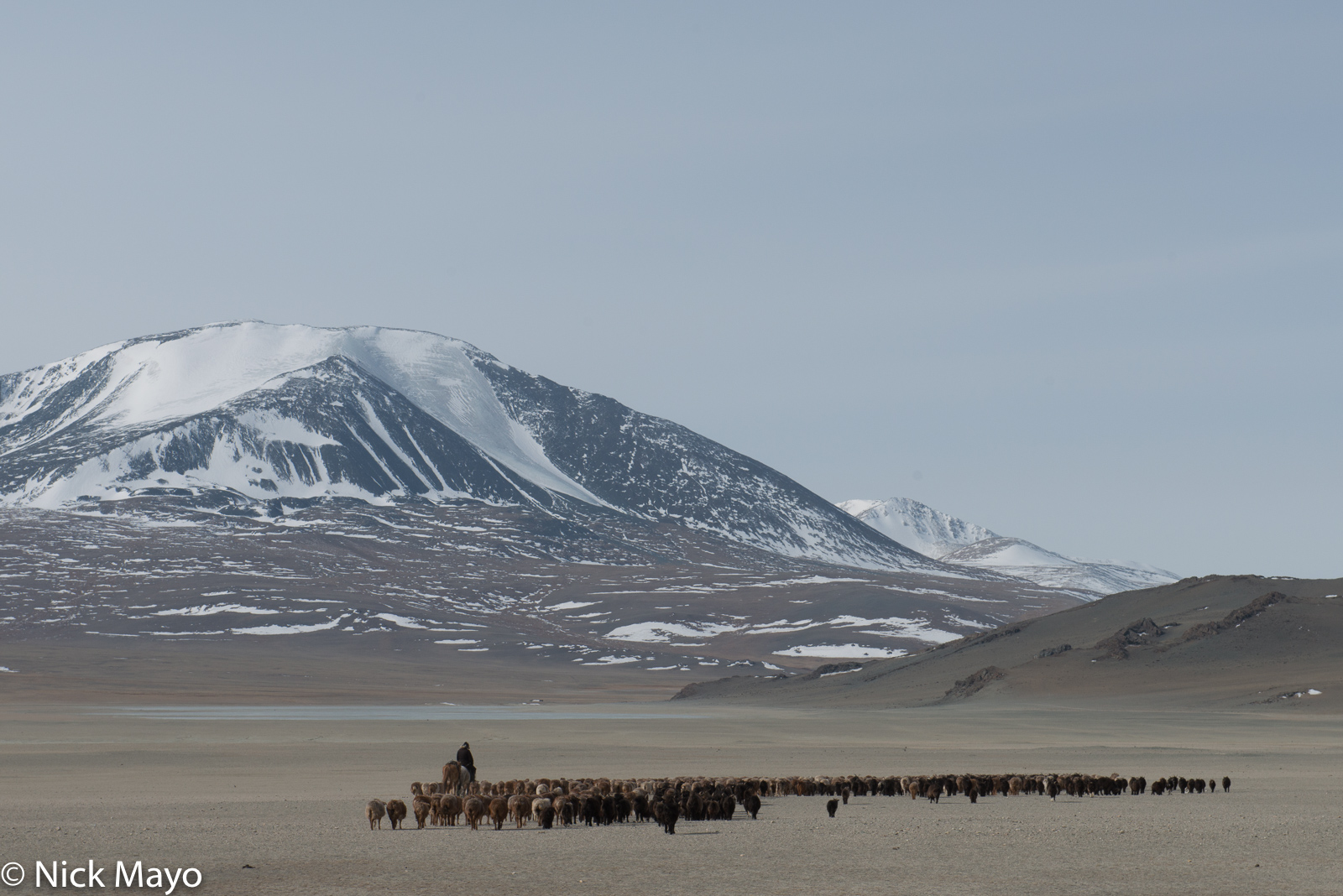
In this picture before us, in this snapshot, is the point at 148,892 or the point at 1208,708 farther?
the point at 1208,708

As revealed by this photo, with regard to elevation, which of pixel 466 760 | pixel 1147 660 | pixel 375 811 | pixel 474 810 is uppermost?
pixel 1147 660

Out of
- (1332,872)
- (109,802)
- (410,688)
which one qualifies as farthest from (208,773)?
(410,688)

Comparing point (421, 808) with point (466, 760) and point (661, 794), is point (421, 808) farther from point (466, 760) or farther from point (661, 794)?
point (661, 794)

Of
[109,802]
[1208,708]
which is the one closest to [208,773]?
[109,802]

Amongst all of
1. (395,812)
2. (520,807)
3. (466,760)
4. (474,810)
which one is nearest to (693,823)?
(520,807)

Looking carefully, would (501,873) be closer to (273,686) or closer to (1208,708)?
(1208,708)

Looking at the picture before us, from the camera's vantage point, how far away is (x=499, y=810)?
2762 cm

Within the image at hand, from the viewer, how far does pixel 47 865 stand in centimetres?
2047

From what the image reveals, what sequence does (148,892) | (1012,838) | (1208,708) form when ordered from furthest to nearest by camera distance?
1. (1208,708)
2. (1012,838)
3. (148,892)

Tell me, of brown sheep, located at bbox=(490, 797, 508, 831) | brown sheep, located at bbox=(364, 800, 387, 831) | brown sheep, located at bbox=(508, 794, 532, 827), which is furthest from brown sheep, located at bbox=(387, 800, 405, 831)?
brown sheep, located at bbox=(508, 794, 532, 827)

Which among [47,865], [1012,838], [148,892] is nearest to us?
[148,892]

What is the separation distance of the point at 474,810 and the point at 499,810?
619 mm

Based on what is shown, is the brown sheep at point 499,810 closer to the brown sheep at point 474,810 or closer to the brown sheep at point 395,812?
the brown sheep at point 474,810

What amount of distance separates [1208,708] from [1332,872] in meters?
69.6
